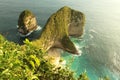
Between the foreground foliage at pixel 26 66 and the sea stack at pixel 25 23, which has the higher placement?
the foreground foliage at pixel 26 66

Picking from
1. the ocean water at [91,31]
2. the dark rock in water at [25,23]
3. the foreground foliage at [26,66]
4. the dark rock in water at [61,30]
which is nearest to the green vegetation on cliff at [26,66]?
the foreground foliage at [26,66]

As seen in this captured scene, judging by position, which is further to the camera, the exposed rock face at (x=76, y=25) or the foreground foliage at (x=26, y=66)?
the exposed rock face at (x=76, y=25)

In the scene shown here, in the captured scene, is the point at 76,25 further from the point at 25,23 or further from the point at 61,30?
the point at 25,23

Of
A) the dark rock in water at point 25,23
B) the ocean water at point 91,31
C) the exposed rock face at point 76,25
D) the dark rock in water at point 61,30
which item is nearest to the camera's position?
the ocean water at point 91,31

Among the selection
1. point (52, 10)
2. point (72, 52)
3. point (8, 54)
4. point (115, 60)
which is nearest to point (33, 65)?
point (8, 54)

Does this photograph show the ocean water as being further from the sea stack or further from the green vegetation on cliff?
the green vegetation on cliff

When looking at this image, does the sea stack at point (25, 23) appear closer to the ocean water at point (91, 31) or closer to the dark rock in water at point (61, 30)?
the ocean water at point (91, 31)
